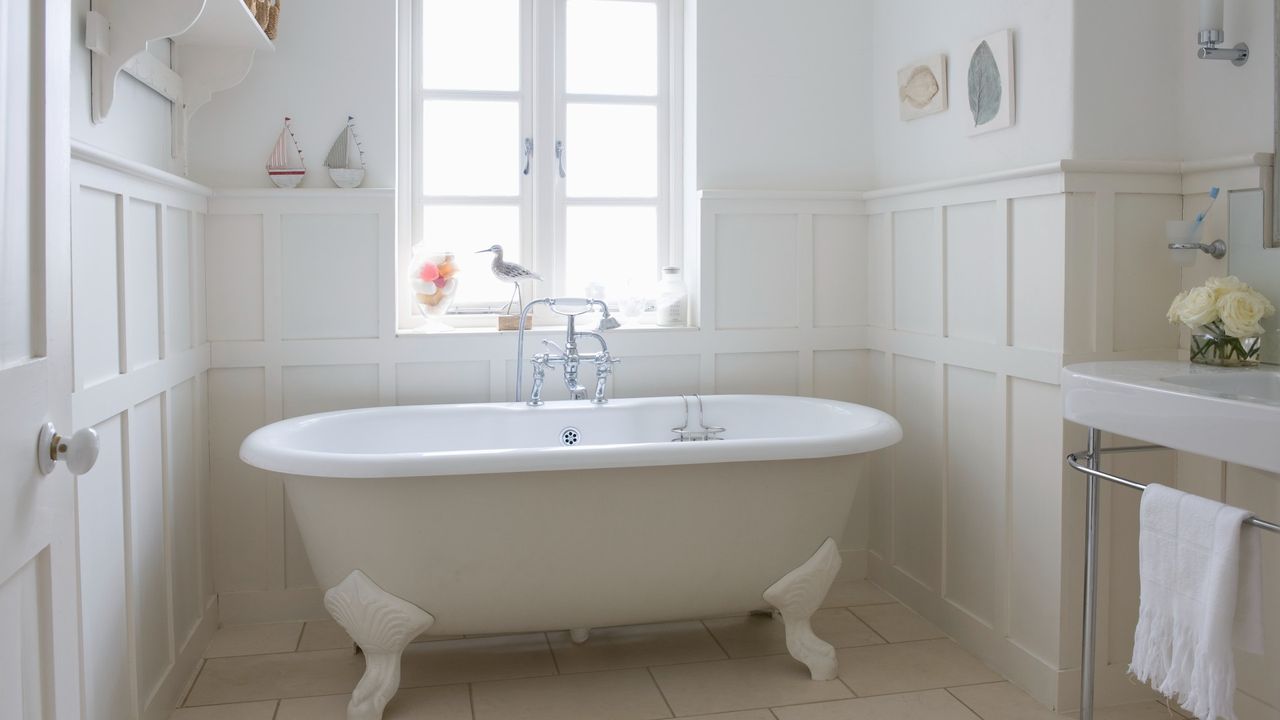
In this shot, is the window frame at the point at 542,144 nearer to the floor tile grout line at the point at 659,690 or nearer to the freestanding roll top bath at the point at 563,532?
the freestanding roll top bath at the point at 563,532

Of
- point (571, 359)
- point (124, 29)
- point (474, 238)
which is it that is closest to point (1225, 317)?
point (571, 359)

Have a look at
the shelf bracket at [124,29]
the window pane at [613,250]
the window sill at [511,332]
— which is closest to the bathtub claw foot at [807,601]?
the window sill at [511,332]

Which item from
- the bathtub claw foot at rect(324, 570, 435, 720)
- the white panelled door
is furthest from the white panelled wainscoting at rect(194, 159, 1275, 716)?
the white panelled door

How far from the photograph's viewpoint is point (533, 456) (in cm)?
232

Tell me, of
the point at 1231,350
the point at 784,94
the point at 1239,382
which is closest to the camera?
the point at 1239,382

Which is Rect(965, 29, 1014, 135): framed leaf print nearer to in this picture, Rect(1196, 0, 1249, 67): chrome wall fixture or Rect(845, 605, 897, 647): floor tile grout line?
Rect(1196, 0, 1249, 67): chrome wall fixture

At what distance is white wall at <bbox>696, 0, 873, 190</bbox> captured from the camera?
3.41 metres

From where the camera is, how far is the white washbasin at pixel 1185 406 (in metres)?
1.59

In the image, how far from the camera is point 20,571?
3.24 ft

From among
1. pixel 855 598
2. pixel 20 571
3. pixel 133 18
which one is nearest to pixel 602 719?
pixel 855 598

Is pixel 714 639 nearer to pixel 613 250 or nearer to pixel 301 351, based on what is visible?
pixel 613 250

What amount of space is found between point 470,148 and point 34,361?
2576 mm

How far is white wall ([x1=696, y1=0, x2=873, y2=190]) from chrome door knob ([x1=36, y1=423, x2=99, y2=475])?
8.58ft

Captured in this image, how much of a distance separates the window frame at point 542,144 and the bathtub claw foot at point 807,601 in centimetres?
141
